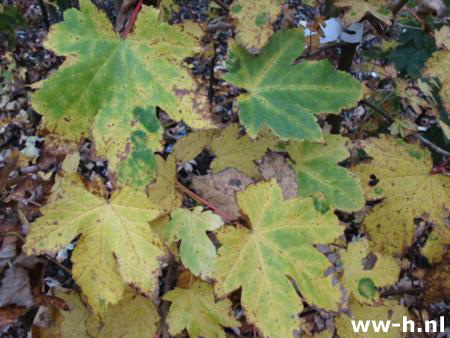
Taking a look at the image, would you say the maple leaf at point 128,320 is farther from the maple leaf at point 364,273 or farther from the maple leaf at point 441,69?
the maple leaf at point 441,69

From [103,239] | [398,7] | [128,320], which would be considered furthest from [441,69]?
[128,320]

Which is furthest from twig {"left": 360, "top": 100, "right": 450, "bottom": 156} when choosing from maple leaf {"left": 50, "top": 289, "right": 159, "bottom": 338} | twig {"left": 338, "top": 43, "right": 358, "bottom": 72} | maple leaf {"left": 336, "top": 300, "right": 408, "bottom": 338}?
maple leaf {"left": 50, "top": 289, "right": 159, "bottom": 338}

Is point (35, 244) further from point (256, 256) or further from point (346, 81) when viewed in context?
point (346, 81)

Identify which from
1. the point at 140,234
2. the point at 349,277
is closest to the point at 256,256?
the point at 140,234

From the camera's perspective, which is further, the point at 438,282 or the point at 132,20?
the point at 438,282

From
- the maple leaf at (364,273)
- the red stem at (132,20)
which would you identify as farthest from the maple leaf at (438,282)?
the red stem at (132,20)

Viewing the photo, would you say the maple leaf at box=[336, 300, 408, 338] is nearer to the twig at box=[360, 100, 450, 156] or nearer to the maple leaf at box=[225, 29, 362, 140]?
the twig at box=[360, 100, 450, 156]

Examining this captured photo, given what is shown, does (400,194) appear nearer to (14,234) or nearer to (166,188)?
(166,188)
